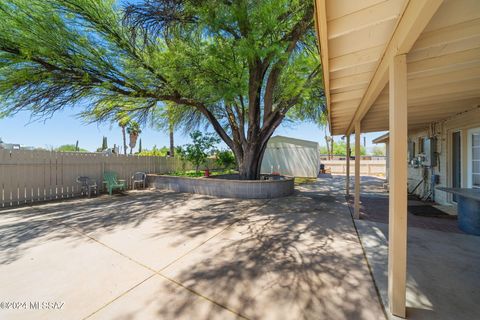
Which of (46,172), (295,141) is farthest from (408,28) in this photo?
(295,141)

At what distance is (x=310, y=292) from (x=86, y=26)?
8.48 meters

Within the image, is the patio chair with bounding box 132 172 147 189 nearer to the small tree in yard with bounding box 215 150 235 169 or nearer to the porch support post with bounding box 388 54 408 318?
the small tree in yard with bounding box 215 150 235 169

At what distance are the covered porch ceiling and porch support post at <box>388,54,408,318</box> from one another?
0.28 metres

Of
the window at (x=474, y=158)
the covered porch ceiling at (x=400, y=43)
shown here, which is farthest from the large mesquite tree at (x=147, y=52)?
the window at (x=474, y=158)

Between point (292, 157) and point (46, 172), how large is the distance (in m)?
13.4

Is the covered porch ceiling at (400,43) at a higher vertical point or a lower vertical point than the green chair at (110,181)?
higher

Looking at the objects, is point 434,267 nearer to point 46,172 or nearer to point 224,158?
point 46,172

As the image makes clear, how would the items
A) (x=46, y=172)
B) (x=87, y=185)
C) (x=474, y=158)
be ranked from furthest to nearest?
(x=87, y=185), (x=46, y=172), (x=474, y=158)

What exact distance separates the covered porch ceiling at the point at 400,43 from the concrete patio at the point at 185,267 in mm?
2394

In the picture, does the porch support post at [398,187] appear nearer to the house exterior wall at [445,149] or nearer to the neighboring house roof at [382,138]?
the house exterior wall at [445,149]

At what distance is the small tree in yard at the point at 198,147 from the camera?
10.5m

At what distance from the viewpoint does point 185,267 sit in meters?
2.74

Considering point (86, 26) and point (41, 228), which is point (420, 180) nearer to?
→ point (41, 228)

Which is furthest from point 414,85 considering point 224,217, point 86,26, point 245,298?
point 86,26
